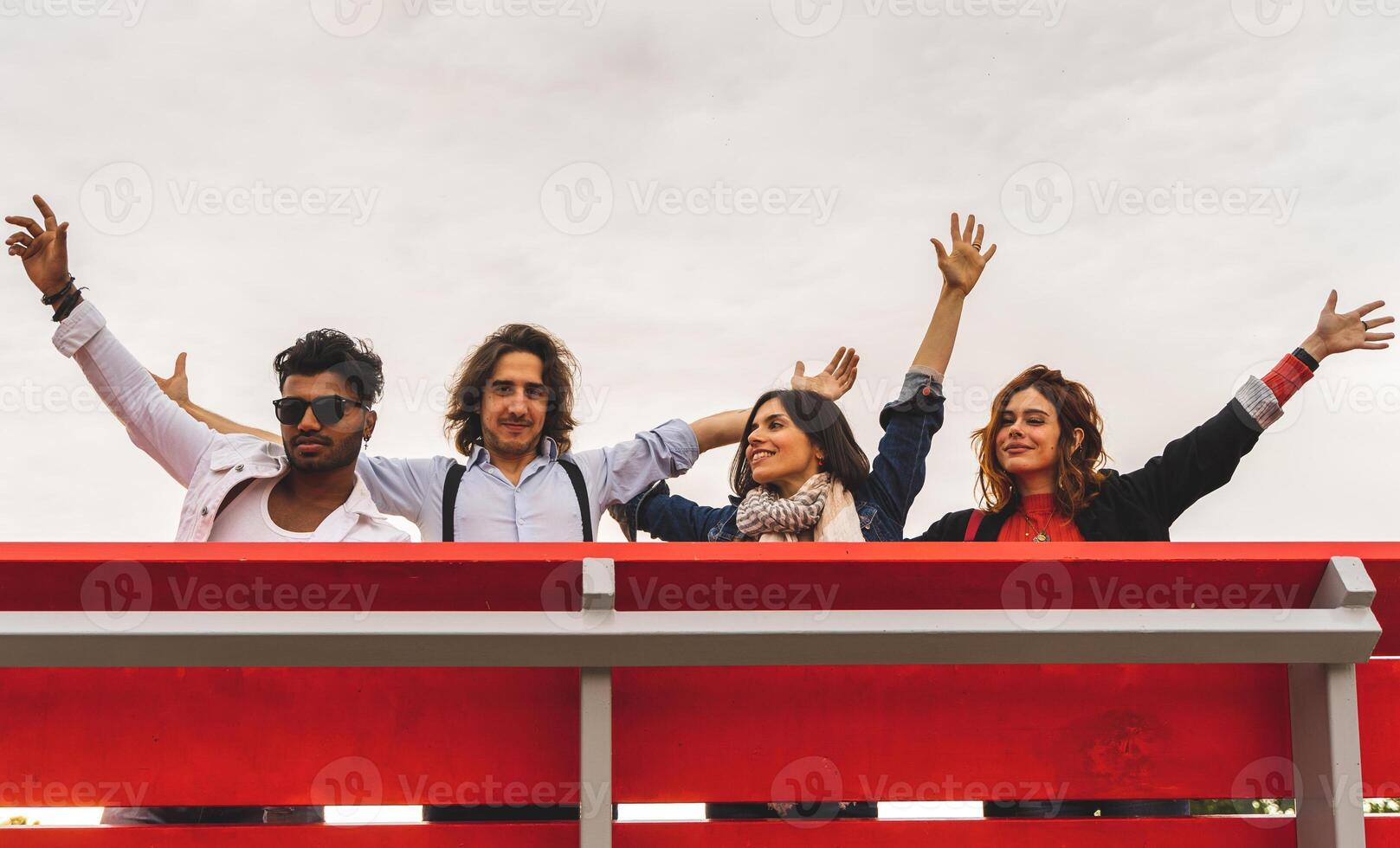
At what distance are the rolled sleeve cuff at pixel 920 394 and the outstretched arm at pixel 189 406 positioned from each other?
235 centimetres

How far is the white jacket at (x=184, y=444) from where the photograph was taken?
390 cm

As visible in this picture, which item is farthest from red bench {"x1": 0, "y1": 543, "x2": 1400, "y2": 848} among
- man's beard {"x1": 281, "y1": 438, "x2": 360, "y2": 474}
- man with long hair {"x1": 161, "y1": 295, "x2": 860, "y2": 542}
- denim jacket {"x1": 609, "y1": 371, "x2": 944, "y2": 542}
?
denim jacket {"x1": 609, "y1": 371, "x2": 944, "y2": 542}

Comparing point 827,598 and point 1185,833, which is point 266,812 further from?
point 1185,833

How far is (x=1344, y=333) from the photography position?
4.34 m

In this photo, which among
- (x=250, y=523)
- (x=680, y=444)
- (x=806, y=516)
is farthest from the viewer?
(x=680, y=444)

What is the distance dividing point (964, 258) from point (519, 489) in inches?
75.9

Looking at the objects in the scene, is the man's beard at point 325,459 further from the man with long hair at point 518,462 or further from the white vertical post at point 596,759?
the white vertical post at point 596,759

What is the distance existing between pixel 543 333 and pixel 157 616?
115 inches

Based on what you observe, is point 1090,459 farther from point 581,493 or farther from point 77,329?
point 77,329

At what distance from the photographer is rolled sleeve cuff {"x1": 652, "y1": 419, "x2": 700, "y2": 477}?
4805 mm

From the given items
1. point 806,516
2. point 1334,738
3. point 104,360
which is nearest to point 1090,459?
point 806,516

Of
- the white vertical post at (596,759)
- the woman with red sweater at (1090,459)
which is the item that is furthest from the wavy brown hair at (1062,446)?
the white vertical post at (596,759)

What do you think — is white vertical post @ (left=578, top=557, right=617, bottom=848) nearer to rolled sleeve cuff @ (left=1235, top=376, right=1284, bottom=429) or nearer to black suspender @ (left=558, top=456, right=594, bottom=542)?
black suspender @ (left=558, top=456, right=594, bottom=542)

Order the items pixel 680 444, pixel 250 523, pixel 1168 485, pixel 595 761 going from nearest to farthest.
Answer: pixel 595 761 → pixel 250 523 → pixel 1168 485 → pixel 680 444
